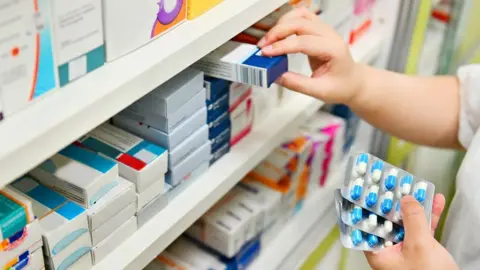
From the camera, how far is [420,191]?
67 centimetres

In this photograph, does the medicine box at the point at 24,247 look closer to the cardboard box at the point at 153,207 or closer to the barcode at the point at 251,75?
the cardboard box at the point at 153,207

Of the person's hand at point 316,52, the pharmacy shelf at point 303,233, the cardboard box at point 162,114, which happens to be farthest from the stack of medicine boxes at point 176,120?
the pharmacy shelf at point 303,233

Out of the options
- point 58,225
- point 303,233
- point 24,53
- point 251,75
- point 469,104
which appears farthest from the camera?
point 303,233

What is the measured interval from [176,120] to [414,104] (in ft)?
1.37

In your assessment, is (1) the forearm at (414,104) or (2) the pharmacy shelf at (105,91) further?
(1) the forearm at (414,104)

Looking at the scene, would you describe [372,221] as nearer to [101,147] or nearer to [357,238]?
[357,238]

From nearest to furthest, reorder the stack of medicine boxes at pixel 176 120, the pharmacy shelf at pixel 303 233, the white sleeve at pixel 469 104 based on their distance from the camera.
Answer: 1. the stack of medicine boxes at pixel 176 120
2. the white sleeve at pixel 469 104
3. the pharmacy shelf at pixel 303 233

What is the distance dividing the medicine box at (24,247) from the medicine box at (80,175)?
6 centimetres

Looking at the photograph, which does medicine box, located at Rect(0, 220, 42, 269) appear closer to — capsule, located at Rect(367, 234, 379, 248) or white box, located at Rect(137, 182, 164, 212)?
white box, located at Rect(137, 182, 164, 212)

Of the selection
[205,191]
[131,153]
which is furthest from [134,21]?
[205,191]

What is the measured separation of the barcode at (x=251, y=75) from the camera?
68 cm

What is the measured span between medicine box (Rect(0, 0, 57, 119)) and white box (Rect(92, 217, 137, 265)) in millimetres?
209

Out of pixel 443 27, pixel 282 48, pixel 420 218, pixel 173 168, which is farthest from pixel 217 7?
pixel 443 27

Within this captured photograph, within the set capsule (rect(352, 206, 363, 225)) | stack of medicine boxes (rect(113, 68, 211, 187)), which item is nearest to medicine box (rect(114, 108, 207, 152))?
stack of medicine boxes (rect(113, 68, 211, 187))
